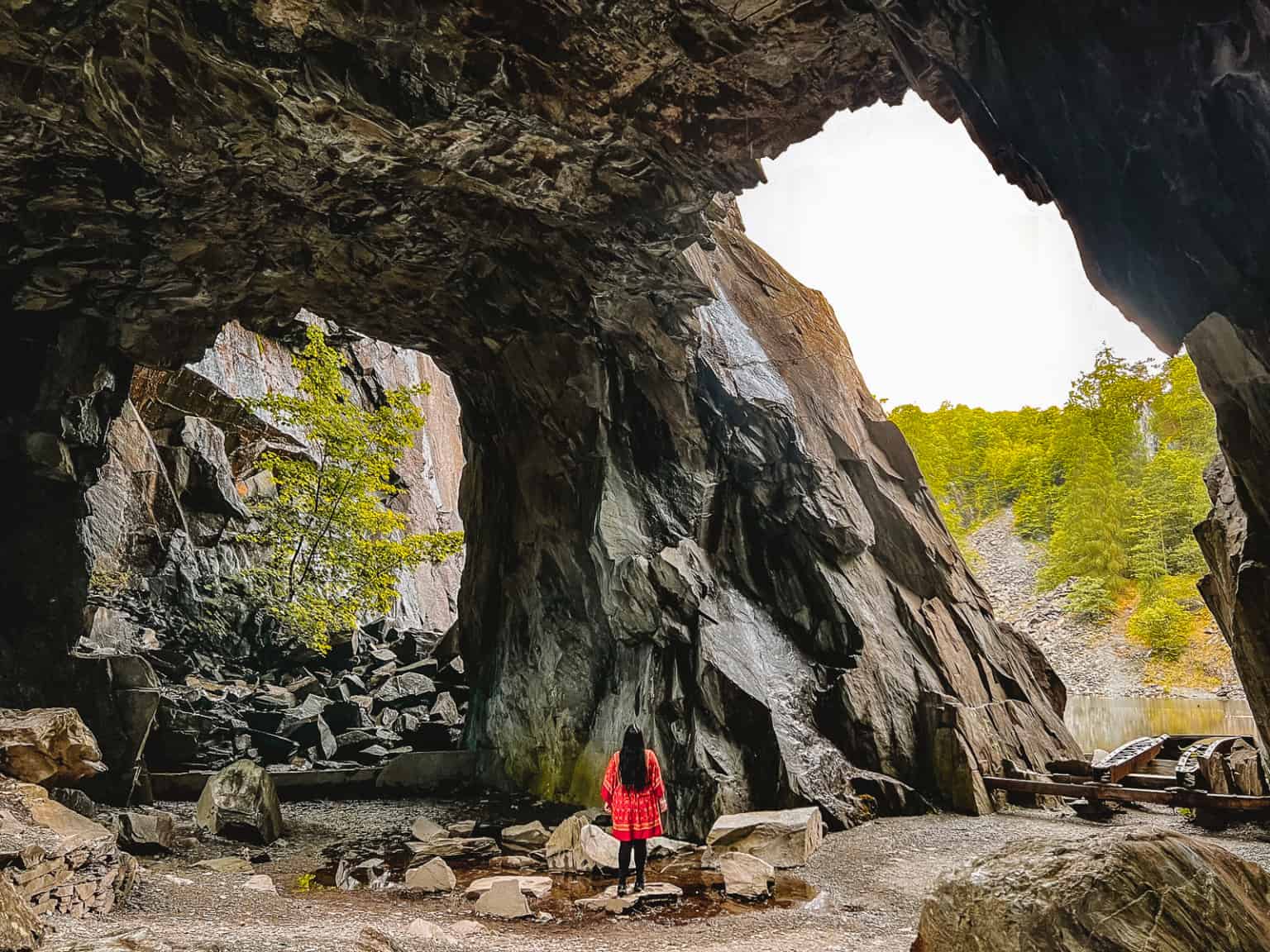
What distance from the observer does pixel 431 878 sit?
9.07 metres

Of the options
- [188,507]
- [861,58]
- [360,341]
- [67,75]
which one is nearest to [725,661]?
[861,58]

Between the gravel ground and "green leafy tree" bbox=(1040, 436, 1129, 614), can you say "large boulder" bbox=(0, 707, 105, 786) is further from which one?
"green leafy tree" bbox=(1040, 436, 1129, 614)

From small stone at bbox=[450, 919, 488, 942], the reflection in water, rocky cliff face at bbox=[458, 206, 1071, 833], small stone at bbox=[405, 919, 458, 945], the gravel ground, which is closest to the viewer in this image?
the gravel ground

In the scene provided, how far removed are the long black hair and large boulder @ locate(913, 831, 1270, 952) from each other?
4802 mm

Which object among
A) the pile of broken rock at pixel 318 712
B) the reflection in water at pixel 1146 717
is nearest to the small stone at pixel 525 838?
the pile of broken rock at pixel 318 712

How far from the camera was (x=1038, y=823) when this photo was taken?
36.3 ft

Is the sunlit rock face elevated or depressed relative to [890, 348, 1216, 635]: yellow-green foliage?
depressed

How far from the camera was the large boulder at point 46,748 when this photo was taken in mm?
9273

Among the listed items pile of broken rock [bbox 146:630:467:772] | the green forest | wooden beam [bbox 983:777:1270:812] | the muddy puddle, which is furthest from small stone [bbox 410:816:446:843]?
the green forest

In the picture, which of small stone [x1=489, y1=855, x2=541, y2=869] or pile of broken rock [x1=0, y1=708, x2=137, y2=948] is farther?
small stone [x1=489, y1=855, x2=541, y2=869]

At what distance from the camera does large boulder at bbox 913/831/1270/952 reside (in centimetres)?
359

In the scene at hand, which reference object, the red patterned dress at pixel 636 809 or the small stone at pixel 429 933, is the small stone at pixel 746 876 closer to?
the red patterned dress at pixel 636 809

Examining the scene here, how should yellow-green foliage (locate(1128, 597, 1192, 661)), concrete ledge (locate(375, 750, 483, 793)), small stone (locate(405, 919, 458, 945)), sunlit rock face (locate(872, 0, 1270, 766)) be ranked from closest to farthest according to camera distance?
sunlit rock face (locate(872, 0, 1270, 766)) < small stone (locate(405, 919, 458, 945)) < concrete ledge (locate(375, 750, 483, 793)) < yellow-green foliage (locate(1128, 597, 1192, 661))

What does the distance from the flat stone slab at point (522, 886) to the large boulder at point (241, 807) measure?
4494 millimetres
